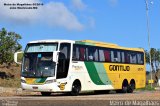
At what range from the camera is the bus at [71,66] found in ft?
86.9

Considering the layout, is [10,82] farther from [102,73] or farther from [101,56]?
[101,56]

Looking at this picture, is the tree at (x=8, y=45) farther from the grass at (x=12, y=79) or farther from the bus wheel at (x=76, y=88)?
the bus wheel at (x=76, y=88)

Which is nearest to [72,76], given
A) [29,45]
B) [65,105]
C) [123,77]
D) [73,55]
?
[73,55]

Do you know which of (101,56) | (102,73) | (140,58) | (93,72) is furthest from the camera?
(140,58)

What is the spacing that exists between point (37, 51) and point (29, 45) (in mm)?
1053

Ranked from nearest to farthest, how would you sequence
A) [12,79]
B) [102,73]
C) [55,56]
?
[55,56] < [102,73] < [12,79]

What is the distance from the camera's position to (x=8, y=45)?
60031 millimetres

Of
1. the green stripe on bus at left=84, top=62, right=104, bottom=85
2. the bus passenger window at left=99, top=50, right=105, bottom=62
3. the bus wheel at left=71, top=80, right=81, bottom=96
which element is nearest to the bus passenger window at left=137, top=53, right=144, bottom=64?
the bus passenger window at left=99, top=50, right=105, bottom=62

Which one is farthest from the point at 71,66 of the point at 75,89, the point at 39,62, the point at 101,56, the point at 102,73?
the point at 102,73

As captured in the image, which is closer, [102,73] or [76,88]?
[76,88]

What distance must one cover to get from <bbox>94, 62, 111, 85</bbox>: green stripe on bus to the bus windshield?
15.1 ft

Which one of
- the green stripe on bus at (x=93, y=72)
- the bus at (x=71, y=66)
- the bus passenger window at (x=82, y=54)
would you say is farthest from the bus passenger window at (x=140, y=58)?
the bus passenger window at (x=82, y=54)

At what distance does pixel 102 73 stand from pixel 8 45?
102 ft

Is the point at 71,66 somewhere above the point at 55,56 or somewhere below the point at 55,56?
below
